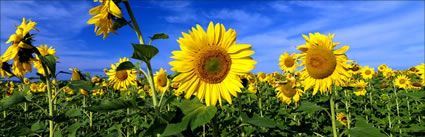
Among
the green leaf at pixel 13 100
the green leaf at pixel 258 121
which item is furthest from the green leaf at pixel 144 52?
the green leaf at pixel 13 100

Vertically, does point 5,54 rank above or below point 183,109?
above

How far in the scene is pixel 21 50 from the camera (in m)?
2.97

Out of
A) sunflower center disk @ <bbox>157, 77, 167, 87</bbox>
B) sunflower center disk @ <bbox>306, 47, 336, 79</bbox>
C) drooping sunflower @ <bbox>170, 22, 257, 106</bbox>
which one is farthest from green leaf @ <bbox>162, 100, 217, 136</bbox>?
sunflower center disk @ <bbox>157, 77, 167, 87</bbox>

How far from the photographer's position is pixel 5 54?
2.99 meters

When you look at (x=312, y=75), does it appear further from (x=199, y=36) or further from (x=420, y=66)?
(x=420, y=66)

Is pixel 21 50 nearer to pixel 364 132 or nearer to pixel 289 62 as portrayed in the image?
pixel 364 132

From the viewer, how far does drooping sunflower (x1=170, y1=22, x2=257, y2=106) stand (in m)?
1.91

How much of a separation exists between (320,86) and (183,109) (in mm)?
2154

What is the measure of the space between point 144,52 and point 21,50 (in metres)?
2.26

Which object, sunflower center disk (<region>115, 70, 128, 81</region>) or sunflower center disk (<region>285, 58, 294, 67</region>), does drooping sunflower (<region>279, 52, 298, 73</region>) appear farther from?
sunflower center disk (<region>115, 70, 128, 81</region>)

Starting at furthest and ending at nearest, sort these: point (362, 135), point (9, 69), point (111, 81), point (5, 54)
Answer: point (111, 81)
point (9, 69)
point (5, 54)
point (362, 135)

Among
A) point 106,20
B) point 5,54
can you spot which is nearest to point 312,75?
point 106,20

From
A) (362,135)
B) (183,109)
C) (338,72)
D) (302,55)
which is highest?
(302,55)

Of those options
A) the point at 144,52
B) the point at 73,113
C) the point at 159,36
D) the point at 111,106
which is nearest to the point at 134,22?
the point at 159,36
